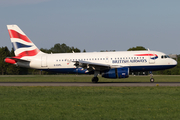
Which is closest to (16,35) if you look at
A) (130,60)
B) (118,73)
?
(118,73)

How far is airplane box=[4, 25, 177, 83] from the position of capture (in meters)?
30.9

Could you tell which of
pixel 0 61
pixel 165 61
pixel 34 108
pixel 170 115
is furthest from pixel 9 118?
pixel 0 61

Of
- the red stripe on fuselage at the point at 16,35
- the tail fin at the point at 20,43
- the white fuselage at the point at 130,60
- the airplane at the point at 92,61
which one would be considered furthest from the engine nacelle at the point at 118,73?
the red stripe on fuselage at the point at 16,35

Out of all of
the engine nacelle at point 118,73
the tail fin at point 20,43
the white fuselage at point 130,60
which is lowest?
the engine nacelle at point 118,73

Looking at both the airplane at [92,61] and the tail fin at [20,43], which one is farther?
the tail fin at [20,43]

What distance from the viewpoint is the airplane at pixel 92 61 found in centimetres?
3086

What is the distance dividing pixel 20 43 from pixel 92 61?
38.1 ft

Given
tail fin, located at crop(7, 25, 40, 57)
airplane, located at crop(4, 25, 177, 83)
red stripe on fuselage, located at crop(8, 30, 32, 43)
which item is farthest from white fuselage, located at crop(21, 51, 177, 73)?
red stripe on fuselage, located at crop(8, 30, 32, 43)

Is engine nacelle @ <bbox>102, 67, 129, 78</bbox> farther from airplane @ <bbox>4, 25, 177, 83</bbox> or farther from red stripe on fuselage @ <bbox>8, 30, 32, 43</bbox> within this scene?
red stripe on fuselage @ <bbox>8, 30, 32, 43</bbox>

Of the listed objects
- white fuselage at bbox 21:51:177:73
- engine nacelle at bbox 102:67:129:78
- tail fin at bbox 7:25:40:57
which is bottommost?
engine nacelle at bbox 102:67:129:78

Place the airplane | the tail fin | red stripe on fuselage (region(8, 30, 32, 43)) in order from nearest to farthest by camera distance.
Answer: the airplane → the tail fin → red stripe on fuselage (region(8, 30, 32, 43))

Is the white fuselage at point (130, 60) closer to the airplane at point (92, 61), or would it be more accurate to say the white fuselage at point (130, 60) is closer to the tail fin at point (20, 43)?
the airplane at point (92, 61)

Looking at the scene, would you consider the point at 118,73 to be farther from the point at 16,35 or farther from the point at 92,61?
the point at 16,35

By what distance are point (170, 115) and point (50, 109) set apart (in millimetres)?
5941
